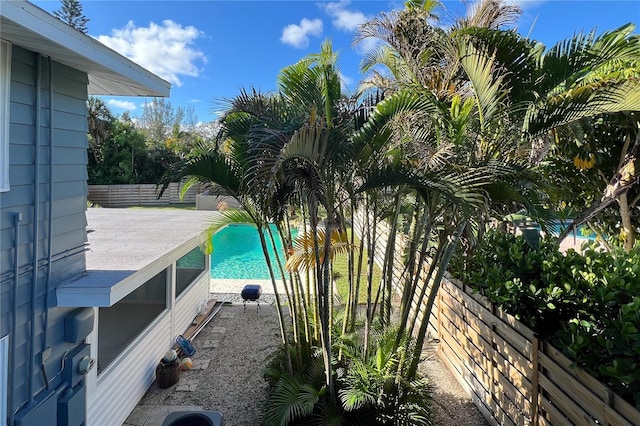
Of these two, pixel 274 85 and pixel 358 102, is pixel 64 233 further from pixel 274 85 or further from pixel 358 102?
pixel 358 102

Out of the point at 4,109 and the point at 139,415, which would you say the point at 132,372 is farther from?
the point at 4,109

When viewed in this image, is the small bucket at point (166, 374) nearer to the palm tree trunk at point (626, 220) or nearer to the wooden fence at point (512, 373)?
the wooden fence at point (512, 373)

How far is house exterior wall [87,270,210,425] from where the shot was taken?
13.2 ft

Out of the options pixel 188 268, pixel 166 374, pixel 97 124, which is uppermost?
pixel 97 124

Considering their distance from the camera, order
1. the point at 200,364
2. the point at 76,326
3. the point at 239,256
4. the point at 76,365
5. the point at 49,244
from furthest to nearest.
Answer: the point at 239,256, the point at 200,364, the point at 76,365, the point at 76,326, the point at 49,244

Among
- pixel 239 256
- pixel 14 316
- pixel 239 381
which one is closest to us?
pixel 14 316

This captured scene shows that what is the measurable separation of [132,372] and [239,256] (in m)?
11.1

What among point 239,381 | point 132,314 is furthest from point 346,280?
point 132,314

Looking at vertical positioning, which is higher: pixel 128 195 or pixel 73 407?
pixel 128 195

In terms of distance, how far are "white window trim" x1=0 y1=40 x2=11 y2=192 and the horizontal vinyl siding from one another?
8.53 ft

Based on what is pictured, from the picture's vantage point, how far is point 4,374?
8.77 ft

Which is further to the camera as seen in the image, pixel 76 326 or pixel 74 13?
pixel 74 13

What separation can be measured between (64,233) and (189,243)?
8.90ft

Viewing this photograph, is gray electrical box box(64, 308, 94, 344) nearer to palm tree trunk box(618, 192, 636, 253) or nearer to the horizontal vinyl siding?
the horizontal vinyl siding
